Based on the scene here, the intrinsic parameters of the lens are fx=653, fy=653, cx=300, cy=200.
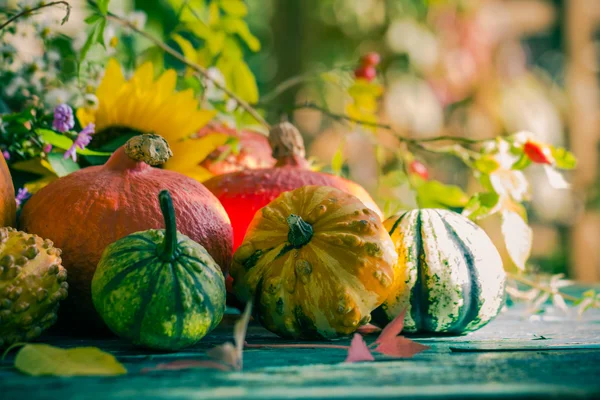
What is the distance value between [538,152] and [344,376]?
87 cm

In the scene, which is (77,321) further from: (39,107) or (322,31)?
(322,31)

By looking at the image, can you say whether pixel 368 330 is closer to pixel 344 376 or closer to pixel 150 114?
pixel 344 376

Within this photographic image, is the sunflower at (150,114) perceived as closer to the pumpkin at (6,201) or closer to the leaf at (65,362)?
the pumpkin at (6,201)

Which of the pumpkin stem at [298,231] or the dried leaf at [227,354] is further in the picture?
the pumpkin stem at [298,231]

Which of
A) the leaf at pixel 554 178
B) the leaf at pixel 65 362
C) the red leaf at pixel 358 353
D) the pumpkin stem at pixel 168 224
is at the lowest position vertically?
the leaf at pixel 65 362

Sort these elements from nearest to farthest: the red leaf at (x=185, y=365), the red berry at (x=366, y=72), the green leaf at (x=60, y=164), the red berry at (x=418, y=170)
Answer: the red leaf at (x=185, y=365) → the green leaf at (x=60, y=164) → the red berry at (x=418, y=170) → the red berry at (x=366, y=72)

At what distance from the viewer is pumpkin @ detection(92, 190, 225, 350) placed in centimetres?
87

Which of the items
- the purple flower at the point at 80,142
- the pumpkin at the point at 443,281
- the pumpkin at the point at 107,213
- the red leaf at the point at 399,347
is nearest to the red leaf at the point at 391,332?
the red leaf at the point at 399,347

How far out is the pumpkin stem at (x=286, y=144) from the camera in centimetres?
141

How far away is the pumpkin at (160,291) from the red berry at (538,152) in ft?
2.73

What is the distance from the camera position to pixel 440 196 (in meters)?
1.59

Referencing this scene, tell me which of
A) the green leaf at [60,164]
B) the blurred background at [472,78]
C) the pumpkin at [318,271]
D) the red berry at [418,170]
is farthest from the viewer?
the blurred background at [472,78]

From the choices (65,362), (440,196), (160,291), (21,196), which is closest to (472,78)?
(440,196)

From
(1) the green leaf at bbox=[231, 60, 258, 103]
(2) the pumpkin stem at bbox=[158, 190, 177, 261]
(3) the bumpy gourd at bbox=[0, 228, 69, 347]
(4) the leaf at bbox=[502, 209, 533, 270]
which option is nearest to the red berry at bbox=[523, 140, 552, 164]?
(4) the leaf at bbox=[502, 209, 533, 270]
